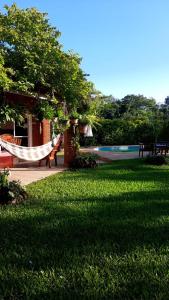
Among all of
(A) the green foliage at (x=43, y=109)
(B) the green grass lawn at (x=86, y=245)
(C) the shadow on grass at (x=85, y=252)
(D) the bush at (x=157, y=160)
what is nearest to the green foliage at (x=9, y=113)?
A: (A) the green foliage at (x=43, y=109)

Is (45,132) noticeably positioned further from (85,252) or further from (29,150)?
(85,252)

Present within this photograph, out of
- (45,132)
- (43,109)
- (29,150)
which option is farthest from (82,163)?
(45,132)

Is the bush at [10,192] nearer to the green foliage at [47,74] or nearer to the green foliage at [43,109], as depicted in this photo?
the green foliage at [47,74]

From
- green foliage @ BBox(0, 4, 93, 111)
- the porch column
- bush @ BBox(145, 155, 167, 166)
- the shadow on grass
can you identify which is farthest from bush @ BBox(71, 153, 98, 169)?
the shadow on grass

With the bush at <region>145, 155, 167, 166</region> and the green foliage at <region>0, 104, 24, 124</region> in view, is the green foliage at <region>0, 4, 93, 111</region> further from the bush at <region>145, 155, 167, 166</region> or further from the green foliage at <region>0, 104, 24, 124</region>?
the bush at <region>145, 155, 167, 166</region>

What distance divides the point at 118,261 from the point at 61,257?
0.60 metres

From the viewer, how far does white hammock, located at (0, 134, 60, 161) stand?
10.0 m

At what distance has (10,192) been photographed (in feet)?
22.6

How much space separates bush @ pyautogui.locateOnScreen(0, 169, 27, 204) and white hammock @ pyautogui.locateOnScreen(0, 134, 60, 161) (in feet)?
8.94

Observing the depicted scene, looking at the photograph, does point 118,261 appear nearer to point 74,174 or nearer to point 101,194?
point 101,194

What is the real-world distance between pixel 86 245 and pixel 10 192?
9.10ft

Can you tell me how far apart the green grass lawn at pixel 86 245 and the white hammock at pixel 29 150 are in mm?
2335

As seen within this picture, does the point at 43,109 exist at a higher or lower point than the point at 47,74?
lower

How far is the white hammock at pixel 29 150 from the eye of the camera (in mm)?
10040
